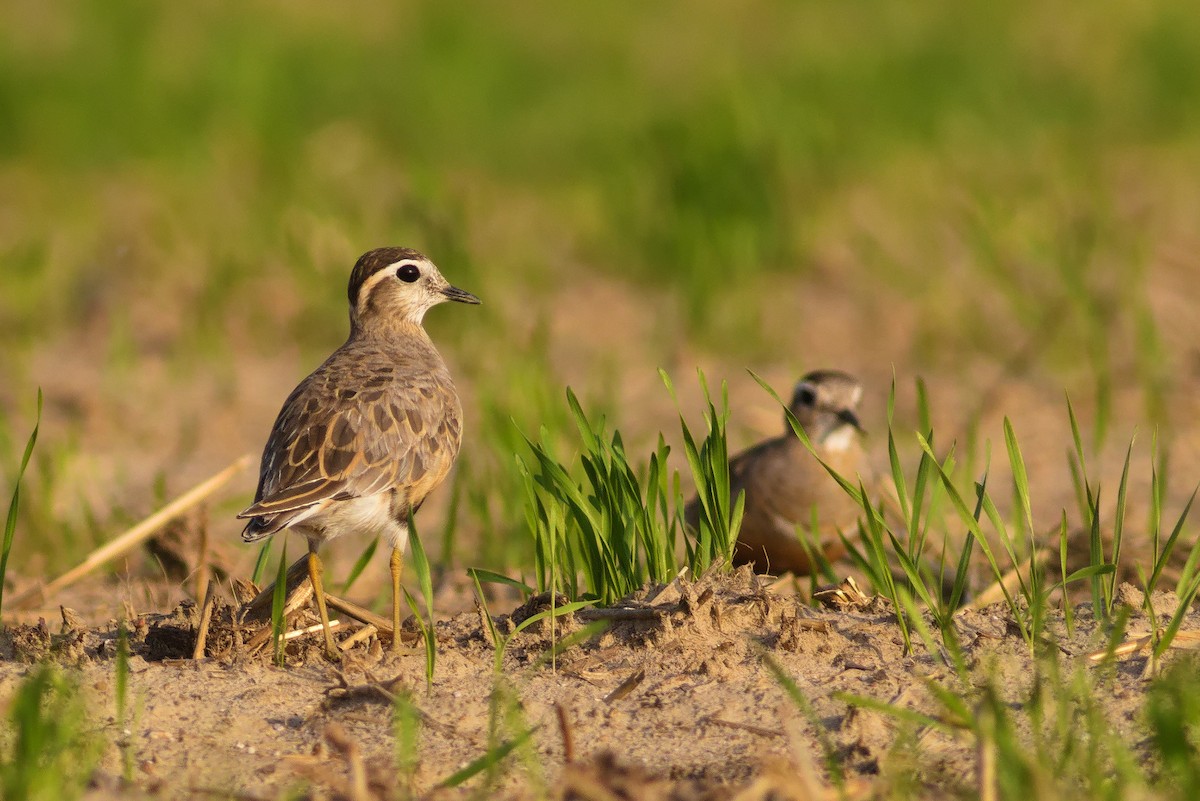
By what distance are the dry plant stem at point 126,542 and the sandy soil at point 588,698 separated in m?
0.68

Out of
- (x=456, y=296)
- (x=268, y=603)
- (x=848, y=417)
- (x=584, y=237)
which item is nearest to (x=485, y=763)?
(x=268, y=603)

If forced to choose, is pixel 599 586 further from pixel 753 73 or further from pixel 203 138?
pixel 753 73

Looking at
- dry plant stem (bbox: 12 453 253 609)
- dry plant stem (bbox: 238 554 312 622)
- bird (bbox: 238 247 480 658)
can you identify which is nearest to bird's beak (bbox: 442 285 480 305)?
bird (bbox: 238 247 480 658)

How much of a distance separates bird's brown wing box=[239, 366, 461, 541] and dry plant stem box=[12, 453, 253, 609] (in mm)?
680

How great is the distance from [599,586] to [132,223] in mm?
7474

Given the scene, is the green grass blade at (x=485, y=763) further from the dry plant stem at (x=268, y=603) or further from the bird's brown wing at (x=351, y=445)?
the bird's brown wing at (x=351, y=445)

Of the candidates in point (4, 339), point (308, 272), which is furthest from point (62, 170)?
point (308, 272)

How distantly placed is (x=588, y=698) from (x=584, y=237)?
7365 mm

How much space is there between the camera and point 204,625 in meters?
4.50

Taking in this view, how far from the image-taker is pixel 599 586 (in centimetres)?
470

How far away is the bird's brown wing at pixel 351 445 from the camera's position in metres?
4.85

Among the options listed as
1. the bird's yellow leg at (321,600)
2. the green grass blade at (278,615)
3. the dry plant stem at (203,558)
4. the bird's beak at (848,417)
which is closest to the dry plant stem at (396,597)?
the bird's yellow leg at (321,600)

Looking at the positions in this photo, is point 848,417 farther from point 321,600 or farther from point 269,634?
point 269,634

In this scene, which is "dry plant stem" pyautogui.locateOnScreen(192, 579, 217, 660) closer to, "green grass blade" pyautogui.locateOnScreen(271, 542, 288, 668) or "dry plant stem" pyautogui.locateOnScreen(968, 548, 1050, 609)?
"green grass blade" pyautogui.locateOnScreen(271, 542, 288, 668)
